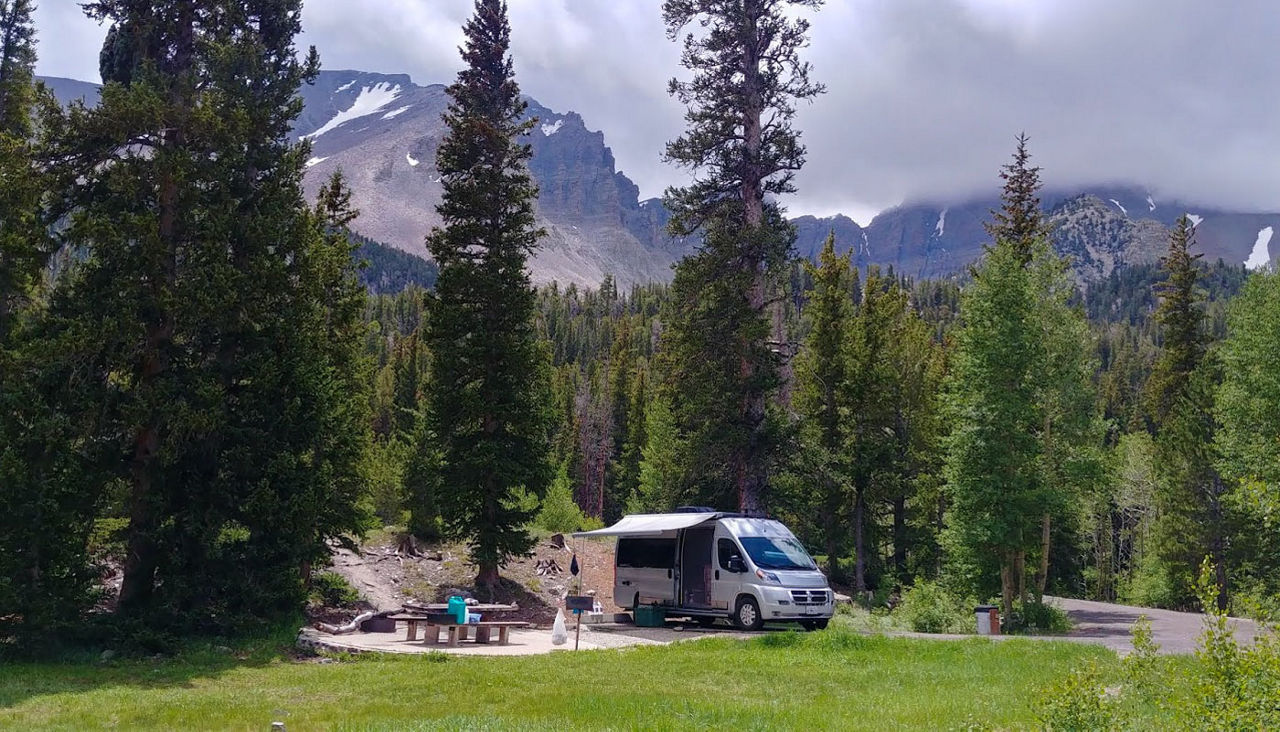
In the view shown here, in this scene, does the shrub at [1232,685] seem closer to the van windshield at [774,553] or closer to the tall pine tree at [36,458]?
the van windshield at [774,553]

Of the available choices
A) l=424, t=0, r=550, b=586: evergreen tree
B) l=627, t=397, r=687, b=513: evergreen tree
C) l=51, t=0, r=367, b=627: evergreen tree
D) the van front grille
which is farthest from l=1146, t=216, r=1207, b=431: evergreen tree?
l=51, t=0, r=367, b=627: evergreen tree

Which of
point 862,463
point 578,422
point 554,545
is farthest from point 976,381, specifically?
point 578,422

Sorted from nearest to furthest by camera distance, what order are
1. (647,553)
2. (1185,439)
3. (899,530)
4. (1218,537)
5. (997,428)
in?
(647,553) → (997,428) → (1218,537) → (1185,439) → (899,530)

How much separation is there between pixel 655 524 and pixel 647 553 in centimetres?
80

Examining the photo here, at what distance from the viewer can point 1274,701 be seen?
5.47 meters

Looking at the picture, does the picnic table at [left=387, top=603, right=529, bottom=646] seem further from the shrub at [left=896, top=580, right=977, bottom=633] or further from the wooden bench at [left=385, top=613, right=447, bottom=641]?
the shrub at [left=896, top=580, right=977, bottom=633]

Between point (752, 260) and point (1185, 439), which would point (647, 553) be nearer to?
point (752, 260)

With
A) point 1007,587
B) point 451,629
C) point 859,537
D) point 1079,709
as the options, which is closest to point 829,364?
point 859,537

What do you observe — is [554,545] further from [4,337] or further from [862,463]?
[4,337]

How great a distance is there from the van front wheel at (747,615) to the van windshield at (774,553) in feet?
2.72

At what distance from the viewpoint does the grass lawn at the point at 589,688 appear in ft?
29.1

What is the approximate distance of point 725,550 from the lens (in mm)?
19516

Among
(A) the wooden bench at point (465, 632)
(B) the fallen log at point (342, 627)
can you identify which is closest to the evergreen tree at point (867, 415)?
(A) the wooden bench at point (465, 632)

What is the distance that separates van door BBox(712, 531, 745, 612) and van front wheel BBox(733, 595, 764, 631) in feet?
0.62
